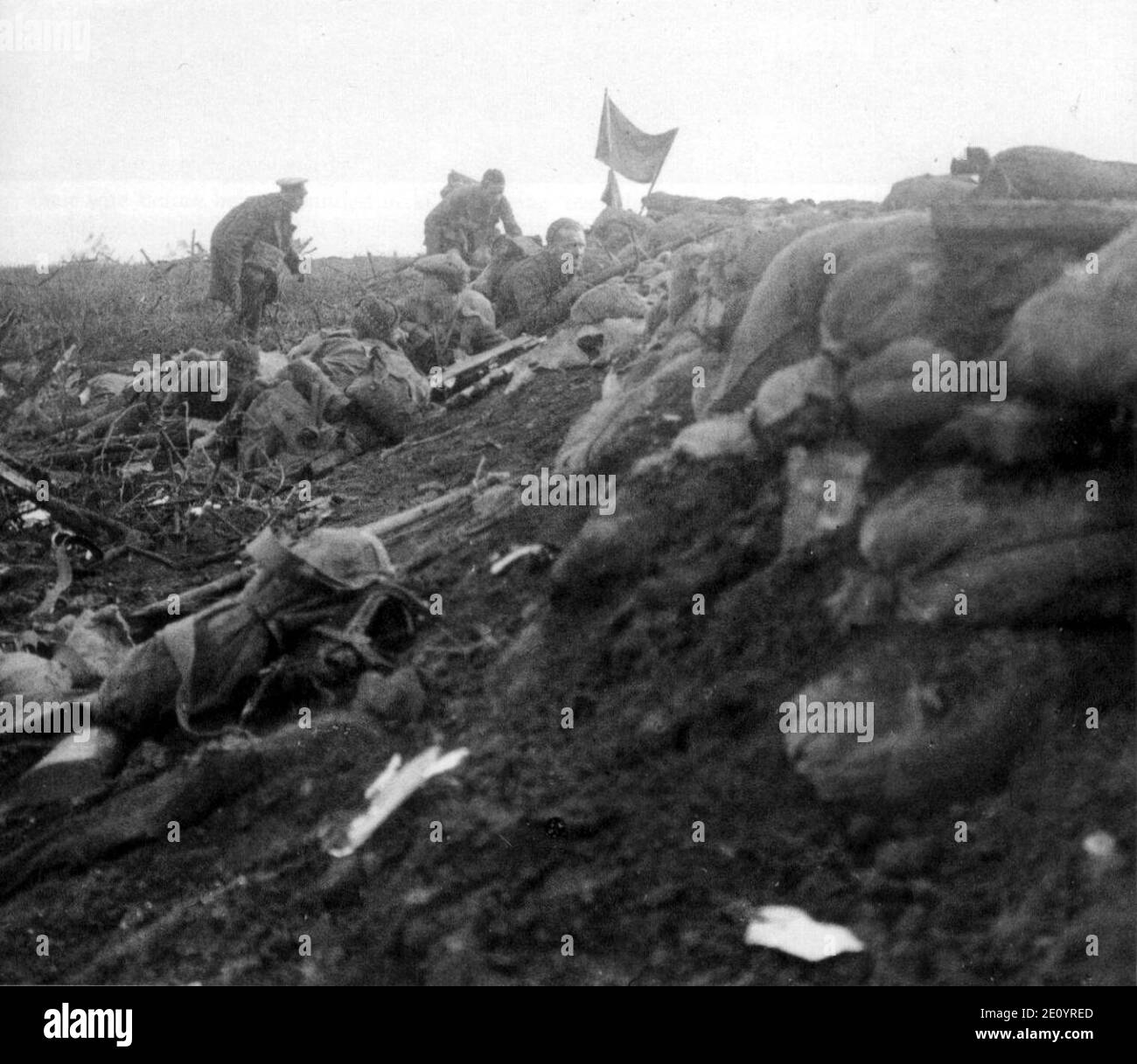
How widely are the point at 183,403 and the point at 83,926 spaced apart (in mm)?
2516

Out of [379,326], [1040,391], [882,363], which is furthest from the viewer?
[379,326]

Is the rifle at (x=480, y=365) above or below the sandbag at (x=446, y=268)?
below

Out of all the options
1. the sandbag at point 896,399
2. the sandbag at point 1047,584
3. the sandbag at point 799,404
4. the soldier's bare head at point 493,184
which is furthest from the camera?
the soldier's bare head at point 493,184

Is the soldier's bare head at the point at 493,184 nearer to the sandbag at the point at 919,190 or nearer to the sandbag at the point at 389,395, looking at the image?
the sandbag at the point at 389,395

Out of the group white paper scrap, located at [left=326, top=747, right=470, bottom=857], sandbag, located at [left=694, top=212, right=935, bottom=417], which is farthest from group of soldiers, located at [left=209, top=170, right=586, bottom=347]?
white paper scrap, located at [left=326, top=747, right=470, bottom=857]

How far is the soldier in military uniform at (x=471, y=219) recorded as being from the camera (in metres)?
4.84

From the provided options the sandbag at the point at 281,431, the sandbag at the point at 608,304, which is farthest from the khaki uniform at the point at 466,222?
the sandbag at the point at 281,431

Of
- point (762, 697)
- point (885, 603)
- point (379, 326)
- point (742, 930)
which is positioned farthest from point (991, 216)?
point (379, 326)

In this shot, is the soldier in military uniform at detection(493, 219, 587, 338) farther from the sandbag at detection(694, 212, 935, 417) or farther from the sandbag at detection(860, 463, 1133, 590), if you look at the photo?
the sandbag at detection(860, 463, 1133, 590)

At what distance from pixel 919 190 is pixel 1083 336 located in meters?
1.17

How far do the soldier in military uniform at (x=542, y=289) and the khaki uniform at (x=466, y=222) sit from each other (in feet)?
0.76

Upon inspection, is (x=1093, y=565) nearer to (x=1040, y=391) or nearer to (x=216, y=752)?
(x=1040, y=391)

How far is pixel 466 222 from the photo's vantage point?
5727 mm
